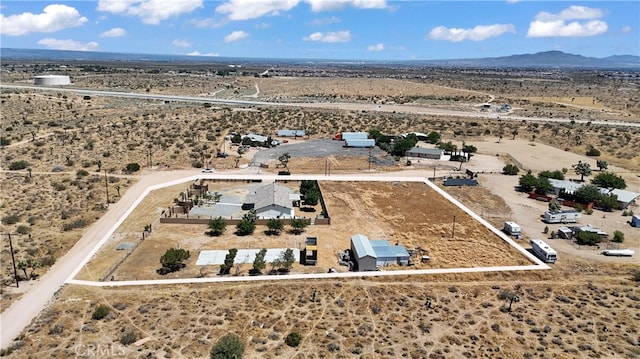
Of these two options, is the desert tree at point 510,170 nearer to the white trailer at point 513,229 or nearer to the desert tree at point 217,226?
the white trailer at point 513,229

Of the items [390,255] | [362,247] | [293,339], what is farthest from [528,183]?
[293,339]

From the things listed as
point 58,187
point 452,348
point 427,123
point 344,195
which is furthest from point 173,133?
point 452,348

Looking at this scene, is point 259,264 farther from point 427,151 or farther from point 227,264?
point 427,151

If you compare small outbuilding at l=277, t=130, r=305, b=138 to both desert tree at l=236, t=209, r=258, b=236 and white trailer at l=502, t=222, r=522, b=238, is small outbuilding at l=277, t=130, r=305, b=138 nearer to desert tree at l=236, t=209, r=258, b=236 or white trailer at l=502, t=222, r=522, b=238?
desert tree at l=236, t=209, r=258, b=236

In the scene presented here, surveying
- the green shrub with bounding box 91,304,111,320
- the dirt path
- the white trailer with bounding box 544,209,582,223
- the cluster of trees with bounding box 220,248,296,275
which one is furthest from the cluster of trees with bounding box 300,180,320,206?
the green shrub with bounding box 91,304,111,320

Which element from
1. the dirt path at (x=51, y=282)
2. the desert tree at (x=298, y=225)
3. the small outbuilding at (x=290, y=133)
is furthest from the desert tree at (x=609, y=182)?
the dirt path at (x=51, y=282)

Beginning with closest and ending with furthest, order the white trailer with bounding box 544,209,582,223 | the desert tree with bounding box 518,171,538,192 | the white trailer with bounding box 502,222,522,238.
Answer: the white trailer with bounding box 502,222,522,238, the white trailer with bounding box 544,209,582,223, the desert tree with bounding box 518,171,538,192
